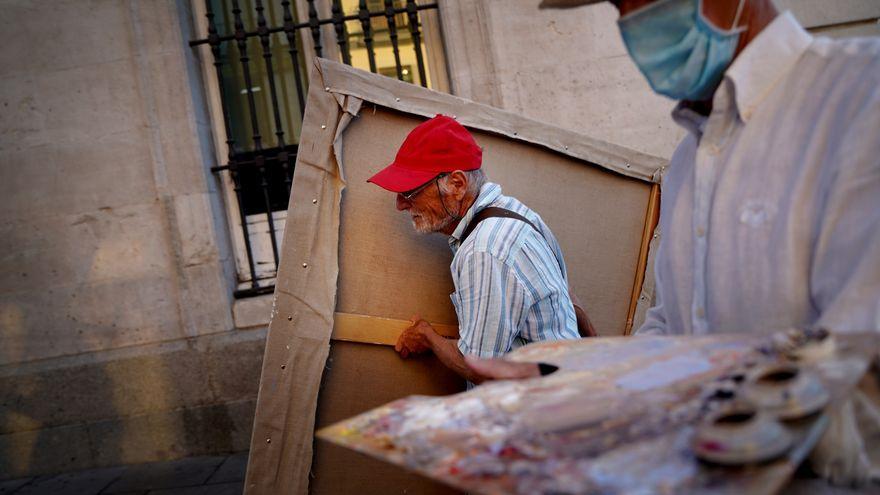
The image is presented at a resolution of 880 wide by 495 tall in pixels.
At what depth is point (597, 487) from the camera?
72 cm

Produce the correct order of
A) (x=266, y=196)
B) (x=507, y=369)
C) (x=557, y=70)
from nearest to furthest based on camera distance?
(x=507, y=369)
(x=557, y=70)
(x=266, y=196)

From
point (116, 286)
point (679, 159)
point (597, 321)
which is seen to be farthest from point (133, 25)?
point (679, 159)

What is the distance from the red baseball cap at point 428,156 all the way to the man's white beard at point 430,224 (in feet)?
0.53

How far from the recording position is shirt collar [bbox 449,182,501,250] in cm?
227

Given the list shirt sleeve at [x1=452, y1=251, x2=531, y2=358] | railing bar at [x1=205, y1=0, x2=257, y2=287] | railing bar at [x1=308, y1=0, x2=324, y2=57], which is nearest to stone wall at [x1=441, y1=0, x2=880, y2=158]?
railing bar at [x1=308, y1=0, x2=324, y2=57]

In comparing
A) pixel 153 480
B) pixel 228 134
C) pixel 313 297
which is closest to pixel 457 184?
pixel 313 297

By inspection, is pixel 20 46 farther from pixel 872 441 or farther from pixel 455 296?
pixel 872 441

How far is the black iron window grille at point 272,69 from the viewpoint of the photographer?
15.9 ft

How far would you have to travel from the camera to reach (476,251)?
2062mm

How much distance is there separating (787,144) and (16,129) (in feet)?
Result: 17.0

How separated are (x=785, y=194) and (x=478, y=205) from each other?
4.16 ft

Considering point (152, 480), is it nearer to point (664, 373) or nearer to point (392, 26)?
point (392, 26)

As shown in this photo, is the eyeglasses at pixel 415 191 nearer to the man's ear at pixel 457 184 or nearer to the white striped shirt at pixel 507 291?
the man's ear at pixel 457 184

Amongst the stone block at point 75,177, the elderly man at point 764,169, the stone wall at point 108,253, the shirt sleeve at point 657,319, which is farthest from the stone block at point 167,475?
the elderly man at point 764,169
